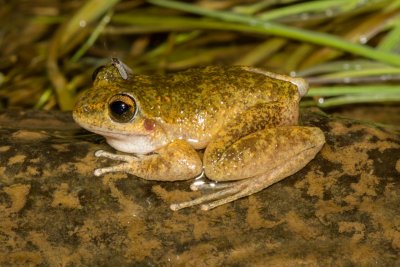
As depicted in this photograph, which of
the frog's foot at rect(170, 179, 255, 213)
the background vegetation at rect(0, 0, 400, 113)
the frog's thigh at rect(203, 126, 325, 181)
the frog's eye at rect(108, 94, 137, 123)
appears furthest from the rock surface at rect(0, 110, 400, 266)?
the background vegetation at rect(0, 0, 400, 113)

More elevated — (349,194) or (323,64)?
(323,64)

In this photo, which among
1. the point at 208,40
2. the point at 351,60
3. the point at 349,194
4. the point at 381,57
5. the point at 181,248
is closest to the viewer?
the point at 181,248

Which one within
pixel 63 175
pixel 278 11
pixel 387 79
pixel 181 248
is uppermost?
pixel 278 11

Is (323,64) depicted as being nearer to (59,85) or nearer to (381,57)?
(381,57)

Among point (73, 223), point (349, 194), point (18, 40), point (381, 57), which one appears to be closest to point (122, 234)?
point (73, 223)

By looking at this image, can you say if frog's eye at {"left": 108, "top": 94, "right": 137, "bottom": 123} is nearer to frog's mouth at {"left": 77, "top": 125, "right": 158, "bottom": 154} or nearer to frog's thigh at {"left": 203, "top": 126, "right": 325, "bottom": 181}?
frog's mouth at {"left": 77, "top": 125, "right": 158, "bottom": 154}

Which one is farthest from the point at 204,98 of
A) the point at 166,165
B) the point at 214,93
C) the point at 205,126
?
the point at 166,165

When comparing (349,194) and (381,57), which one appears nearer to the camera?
(349,194)

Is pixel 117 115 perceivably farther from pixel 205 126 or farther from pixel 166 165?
pixel 205 126
